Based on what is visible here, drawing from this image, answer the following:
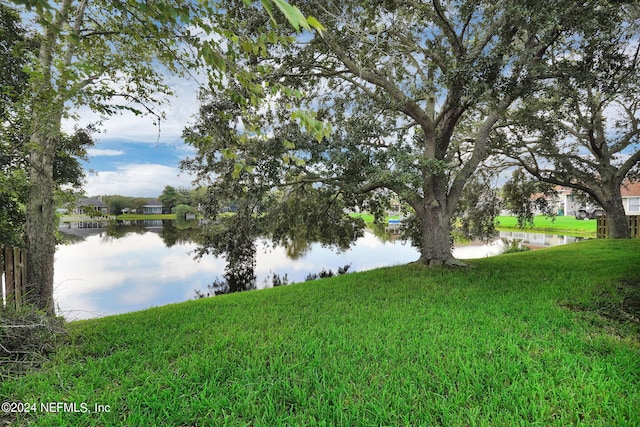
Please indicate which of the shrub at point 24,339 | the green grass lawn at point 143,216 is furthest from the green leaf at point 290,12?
the green grass lawn at point 143,216

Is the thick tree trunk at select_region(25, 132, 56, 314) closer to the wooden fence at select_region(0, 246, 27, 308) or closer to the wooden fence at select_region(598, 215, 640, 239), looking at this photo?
the wooden fence at select_region(0, 246, 27, 308)

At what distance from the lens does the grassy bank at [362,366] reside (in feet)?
6.60

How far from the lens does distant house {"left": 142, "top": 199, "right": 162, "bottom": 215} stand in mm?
42009

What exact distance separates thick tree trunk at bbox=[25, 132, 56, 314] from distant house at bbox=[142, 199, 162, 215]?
41.6m

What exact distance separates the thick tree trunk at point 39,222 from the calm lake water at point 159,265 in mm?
3938

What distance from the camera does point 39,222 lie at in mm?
4098

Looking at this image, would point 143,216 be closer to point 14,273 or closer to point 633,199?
point 14,273

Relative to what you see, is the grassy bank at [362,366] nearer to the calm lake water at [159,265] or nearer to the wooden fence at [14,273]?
the wooden fence at [14,273]

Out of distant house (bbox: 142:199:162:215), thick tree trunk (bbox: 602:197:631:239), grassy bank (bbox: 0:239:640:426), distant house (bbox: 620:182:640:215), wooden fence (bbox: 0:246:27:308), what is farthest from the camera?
distant house (bbox: 142:199:162:215)

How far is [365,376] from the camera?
2.42 m

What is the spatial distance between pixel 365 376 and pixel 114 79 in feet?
16.3

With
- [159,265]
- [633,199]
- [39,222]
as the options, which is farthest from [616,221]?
[159,265]

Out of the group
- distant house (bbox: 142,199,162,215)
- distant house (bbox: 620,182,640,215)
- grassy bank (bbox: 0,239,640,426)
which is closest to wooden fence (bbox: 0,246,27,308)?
grassy bank (bbox: 0,239,640,426)

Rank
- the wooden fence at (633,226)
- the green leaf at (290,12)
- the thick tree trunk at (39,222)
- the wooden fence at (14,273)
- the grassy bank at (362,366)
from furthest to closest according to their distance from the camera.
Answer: the wooden fence at (633,226), the thick tree trunk at (39,222), the wooden fence at (14,273), the grassy bank at (362,366), the green leaf at (290,12)
